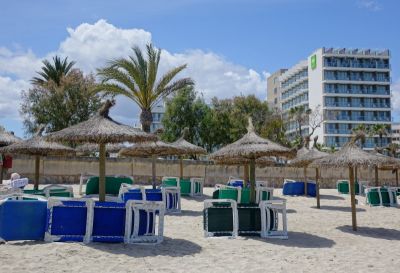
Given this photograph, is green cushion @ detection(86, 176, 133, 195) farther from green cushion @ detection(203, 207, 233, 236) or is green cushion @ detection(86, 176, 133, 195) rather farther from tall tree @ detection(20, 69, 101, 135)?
tall tree @ detection(20, 69, 101, 135)

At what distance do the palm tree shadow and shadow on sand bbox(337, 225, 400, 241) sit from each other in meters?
1.46

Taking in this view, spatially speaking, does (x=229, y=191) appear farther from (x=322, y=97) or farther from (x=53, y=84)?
(x=322, y=97)

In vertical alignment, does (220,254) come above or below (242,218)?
below

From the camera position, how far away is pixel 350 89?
261ft

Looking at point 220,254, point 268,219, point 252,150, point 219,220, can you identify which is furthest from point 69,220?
point 252,150

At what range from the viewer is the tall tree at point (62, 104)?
3372cm

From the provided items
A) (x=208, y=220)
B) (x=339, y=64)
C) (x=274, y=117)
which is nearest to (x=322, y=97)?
(x=339, y=64)

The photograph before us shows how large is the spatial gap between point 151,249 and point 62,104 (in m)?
27.2

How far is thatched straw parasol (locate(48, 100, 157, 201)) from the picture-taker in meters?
9.68

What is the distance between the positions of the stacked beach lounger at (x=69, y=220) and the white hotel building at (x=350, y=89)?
72.0 metres

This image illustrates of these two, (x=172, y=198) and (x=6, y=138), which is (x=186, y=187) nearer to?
(x=172, y=198)

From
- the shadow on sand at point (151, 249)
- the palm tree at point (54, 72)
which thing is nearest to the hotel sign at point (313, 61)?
the palm tree at point (54, 72)

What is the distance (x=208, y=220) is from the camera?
1005cm

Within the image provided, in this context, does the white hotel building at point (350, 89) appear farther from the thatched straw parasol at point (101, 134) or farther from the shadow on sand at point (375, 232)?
the thatched straw parasol at point (101, 134)
